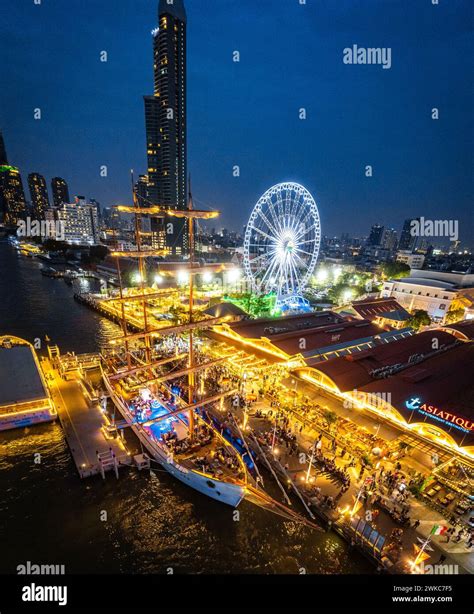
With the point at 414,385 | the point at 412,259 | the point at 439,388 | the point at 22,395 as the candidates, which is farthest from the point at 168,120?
the point at 439,388

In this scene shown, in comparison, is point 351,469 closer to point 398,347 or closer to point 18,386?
point 398,347

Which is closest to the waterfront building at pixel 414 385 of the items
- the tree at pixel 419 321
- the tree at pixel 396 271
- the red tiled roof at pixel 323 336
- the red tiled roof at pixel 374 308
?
the red tiled roof at pixel 323 336

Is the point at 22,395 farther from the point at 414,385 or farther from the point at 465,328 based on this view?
the point at 465,328

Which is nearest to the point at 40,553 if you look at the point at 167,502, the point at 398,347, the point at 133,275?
the point at 167,502

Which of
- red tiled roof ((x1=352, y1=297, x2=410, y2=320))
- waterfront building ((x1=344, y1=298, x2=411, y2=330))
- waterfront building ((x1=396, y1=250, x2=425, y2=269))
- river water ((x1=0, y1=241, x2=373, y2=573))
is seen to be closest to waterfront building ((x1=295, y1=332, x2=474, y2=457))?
river water ((x1=0, y1=241, x2=373, y2=573))

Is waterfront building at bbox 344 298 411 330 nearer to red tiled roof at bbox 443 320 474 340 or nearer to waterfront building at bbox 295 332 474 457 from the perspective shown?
red tiled roof at bbox 443 320 474 340

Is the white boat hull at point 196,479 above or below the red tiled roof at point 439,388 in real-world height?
below

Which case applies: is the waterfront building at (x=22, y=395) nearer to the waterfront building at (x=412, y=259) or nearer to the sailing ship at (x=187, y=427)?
the sailing ship at (x=187, y=427)
